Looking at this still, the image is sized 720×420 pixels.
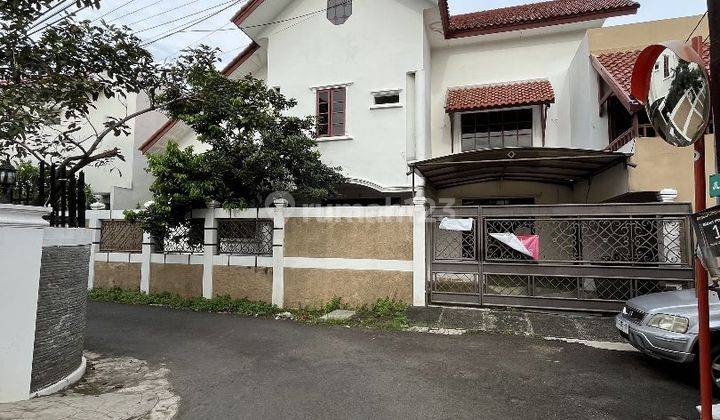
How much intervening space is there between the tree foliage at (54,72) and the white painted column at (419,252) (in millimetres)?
4919

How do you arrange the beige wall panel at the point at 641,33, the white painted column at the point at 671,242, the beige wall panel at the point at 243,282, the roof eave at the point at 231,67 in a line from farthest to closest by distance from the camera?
the roof eave at the point at 231,67, the beige wall panel at the point at 641,33, the beige wall panel at the point at 243,282, the white painted column at the point at 671,242

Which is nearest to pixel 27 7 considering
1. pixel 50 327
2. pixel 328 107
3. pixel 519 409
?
pixel 50 327

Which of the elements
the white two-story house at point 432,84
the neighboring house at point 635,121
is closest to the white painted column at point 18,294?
the white two-story house at point 432,84

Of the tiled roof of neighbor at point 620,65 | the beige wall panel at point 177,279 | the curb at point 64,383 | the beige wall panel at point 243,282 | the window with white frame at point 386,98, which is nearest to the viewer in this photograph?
the curb at point 64,383

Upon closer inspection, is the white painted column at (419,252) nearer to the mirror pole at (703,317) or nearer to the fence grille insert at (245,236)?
the fence grille insert at (245,236)

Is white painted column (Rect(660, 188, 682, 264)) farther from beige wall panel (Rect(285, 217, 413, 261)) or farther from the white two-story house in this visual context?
beige wall panel (Rect(285, 217, 413, 261))

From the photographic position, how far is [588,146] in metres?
9.59

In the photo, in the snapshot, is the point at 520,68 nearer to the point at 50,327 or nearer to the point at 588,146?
the point at 588,146

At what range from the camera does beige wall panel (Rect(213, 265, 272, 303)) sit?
27.9 ft

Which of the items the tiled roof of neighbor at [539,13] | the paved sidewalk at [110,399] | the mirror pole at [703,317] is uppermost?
the tiled roof of neighbor at [539,13]

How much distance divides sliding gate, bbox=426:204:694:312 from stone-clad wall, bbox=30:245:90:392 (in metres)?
5.37

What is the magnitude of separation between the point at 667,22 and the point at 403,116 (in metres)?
6.06

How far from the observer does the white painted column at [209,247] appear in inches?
354

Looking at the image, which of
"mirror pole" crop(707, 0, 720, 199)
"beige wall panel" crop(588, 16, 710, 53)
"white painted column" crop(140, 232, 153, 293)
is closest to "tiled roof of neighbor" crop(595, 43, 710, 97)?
"beige wall panel" crop(588, 16, 710, 53)
